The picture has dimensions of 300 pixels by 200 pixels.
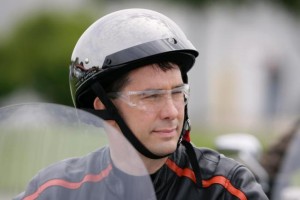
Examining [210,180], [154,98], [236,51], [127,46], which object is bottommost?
[236,51]

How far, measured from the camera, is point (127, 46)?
3.44m

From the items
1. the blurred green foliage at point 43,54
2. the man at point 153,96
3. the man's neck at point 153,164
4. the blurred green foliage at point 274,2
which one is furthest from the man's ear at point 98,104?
the blurred green foliage at point 274,2

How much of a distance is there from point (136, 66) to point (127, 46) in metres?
0.07

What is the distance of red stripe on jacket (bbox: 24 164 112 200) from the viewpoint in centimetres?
300

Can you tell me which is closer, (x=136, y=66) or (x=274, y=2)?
(x=136, y=66)

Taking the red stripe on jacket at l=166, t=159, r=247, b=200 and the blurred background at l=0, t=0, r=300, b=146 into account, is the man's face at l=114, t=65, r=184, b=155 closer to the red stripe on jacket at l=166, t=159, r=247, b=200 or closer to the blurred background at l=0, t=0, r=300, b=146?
the red stripe on jacket at l=166, t=159, r=247, b=200

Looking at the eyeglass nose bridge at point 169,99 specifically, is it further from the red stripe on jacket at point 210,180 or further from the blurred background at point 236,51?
the blurred background at point 236,51

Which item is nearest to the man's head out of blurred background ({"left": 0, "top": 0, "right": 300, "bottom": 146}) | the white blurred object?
the white blurred object

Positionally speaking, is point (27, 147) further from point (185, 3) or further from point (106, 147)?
point (185, 3)

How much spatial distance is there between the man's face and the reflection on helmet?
1.6 inches

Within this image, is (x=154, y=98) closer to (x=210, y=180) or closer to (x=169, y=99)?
(x=169, y=99)

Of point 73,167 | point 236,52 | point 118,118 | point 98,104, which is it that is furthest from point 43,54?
point 73,167

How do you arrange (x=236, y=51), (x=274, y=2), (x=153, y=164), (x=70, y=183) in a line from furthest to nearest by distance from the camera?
(x=236, y=51) → (x=274, y=2) → (x=153, y=164) → (x=70, y=183)

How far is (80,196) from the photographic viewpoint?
2.98 metres
